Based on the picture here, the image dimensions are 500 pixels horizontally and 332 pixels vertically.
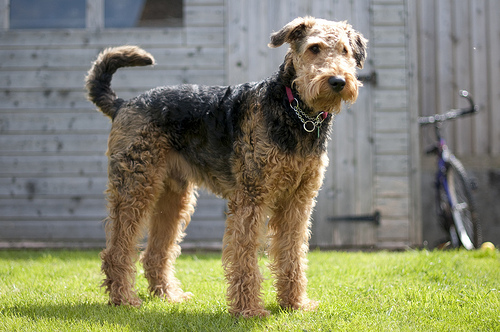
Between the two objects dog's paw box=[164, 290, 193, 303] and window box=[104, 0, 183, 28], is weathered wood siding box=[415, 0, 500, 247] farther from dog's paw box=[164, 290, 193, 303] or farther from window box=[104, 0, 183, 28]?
dog's paw box=[164, 290, 193, 303]

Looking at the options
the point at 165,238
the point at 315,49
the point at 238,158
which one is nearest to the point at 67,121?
the point at 165,238

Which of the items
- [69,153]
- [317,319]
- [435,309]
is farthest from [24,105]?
[435,309]

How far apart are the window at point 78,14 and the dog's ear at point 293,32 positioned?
3.25 m

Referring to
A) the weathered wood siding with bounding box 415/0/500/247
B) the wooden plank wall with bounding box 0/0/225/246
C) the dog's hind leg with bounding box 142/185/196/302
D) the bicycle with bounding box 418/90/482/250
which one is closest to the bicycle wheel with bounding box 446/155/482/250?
the bicycle with bounding box 418/90/482/250

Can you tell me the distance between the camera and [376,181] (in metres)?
5.78

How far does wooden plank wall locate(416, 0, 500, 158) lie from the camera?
631 cm

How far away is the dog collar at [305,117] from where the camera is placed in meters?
2.90

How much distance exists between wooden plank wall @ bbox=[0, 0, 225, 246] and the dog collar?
3037 millimetres

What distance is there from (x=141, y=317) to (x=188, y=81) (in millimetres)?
3541

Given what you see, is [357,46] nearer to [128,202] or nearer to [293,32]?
[293,32]

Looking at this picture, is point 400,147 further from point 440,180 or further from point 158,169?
point 158,169

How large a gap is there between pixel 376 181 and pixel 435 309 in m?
2.98

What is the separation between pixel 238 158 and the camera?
3.03m

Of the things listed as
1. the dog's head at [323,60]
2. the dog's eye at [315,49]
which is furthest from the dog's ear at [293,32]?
the dog's eye at [315,49]
